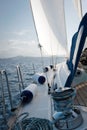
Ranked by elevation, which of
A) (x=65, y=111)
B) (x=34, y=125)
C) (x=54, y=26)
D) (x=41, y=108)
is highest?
(x=54, y=26)

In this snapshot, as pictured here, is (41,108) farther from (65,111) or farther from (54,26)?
(54,26)

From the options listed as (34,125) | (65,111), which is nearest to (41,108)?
(34,125)

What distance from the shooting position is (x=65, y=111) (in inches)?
105

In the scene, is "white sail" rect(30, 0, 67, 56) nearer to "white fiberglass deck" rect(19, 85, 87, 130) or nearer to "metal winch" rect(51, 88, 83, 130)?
"white fiberglass deck" rect(19, 85, 87, 130)

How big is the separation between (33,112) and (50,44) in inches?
102

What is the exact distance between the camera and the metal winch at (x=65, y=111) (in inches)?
103

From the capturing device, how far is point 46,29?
6.48 meters

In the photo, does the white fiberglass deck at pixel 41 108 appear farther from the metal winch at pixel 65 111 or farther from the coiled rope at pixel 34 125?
the coiled rope at pixel 34 125

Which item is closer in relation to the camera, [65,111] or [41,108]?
[65,111]

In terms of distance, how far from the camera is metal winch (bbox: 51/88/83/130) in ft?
8.55

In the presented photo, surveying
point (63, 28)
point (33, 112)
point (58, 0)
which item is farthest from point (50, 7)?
point (33, 112)

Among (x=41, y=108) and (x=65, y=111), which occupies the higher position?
(x=65, y=111)

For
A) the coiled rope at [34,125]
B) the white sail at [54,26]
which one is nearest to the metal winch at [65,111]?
the coiled rope at [34,125]

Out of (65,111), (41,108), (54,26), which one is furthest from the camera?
(54,26)
